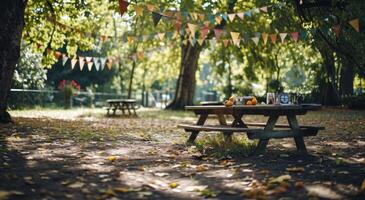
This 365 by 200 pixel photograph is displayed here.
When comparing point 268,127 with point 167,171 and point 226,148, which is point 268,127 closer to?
point 226,148

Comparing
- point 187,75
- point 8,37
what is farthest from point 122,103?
point 8,37

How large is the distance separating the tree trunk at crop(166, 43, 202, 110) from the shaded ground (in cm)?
1499

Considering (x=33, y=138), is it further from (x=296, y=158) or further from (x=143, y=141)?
(x=296, y=158)

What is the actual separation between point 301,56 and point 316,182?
27903 mm

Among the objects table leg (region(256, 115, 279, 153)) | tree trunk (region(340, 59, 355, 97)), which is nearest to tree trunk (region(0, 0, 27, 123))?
table leg (region(256, 115, 279, 153))

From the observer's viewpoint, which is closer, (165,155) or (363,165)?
(363,165)

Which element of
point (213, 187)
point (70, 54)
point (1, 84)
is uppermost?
point (70, 54)

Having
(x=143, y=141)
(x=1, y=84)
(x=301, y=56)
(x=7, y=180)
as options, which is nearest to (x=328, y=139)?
(x=143, y=141)

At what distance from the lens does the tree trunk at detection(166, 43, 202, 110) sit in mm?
22344

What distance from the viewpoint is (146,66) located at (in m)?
33.3

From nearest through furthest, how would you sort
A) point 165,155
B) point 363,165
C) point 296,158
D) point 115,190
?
point 115,190 → point 363,165 → point 296,158 → point 165,155

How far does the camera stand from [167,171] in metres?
5.05

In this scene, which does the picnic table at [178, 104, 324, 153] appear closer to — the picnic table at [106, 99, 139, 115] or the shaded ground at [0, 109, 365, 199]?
the shaded ground at [0, 109, 365, 199]

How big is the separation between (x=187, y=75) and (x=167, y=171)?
17593 millimetres
